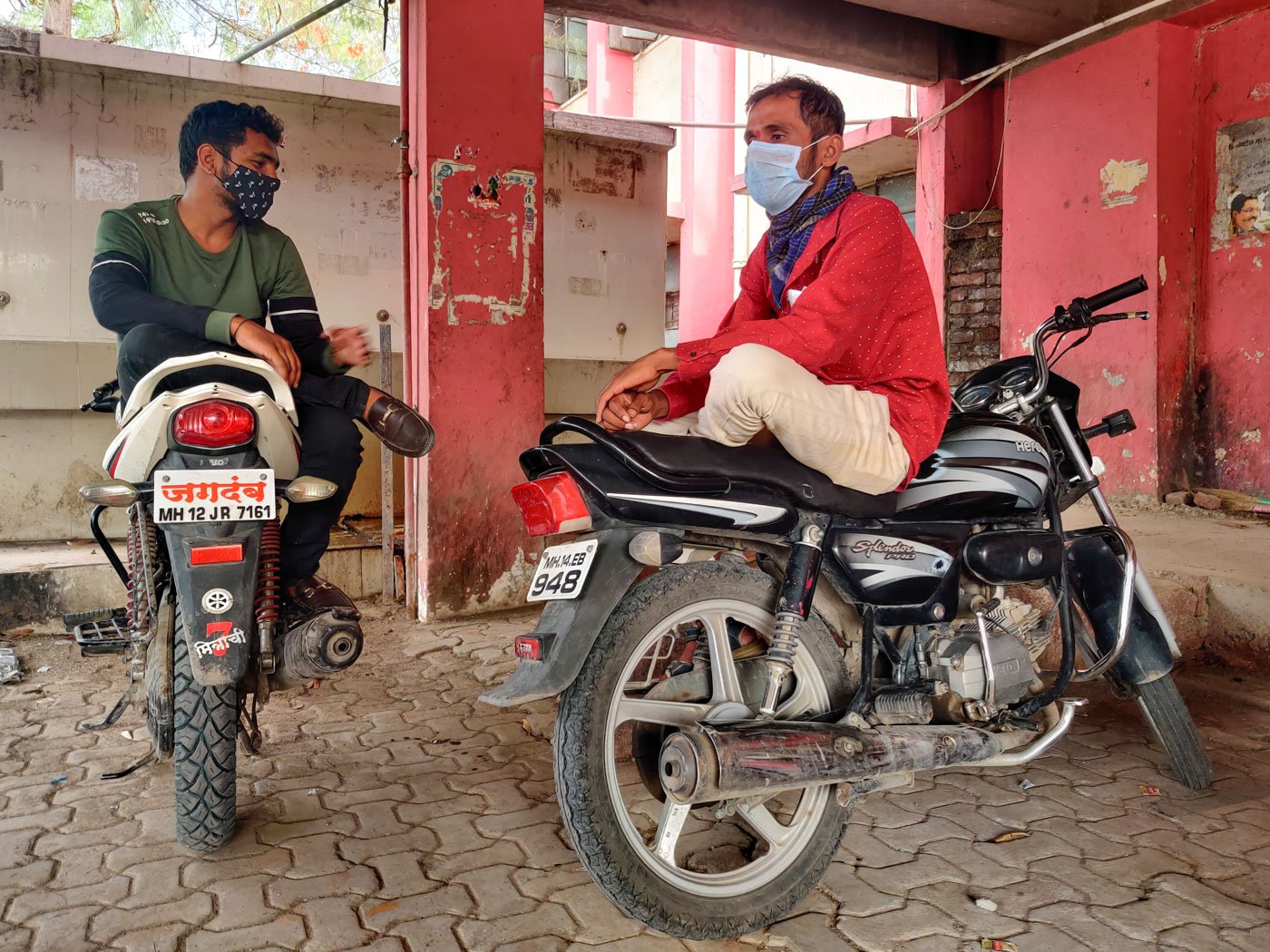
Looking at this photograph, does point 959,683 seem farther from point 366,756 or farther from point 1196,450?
point 1196,450

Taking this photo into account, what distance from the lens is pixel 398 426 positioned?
2.73 m

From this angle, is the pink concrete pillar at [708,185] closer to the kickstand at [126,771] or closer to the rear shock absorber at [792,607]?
the kickstand at [126,771]

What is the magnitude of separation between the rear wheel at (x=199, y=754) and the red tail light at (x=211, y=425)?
41 cm

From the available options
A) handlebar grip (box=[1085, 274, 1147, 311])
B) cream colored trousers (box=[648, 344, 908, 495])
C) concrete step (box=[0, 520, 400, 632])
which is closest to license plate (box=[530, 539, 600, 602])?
cream colored trousers (box=[648, 344, 908, 495])

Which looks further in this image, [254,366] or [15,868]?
[254,366]

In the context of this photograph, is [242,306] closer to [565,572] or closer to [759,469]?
[565,572]

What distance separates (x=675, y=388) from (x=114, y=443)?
1.44 meters

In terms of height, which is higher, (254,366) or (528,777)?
(254,366)

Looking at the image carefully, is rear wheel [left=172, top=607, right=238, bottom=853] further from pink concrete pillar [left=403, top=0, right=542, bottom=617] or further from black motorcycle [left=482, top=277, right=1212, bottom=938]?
pink concrete pillar [left=403, top=0, right=542, bottom=617]

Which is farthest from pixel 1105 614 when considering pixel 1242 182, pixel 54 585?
pixel 1242 182

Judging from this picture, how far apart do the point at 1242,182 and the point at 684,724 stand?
585cm

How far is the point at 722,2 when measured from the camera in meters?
6.57

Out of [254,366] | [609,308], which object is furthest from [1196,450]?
[254,366]

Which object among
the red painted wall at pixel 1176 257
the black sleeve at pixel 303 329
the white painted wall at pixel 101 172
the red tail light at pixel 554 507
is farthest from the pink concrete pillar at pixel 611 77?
the red tail light at pixel 554 507
